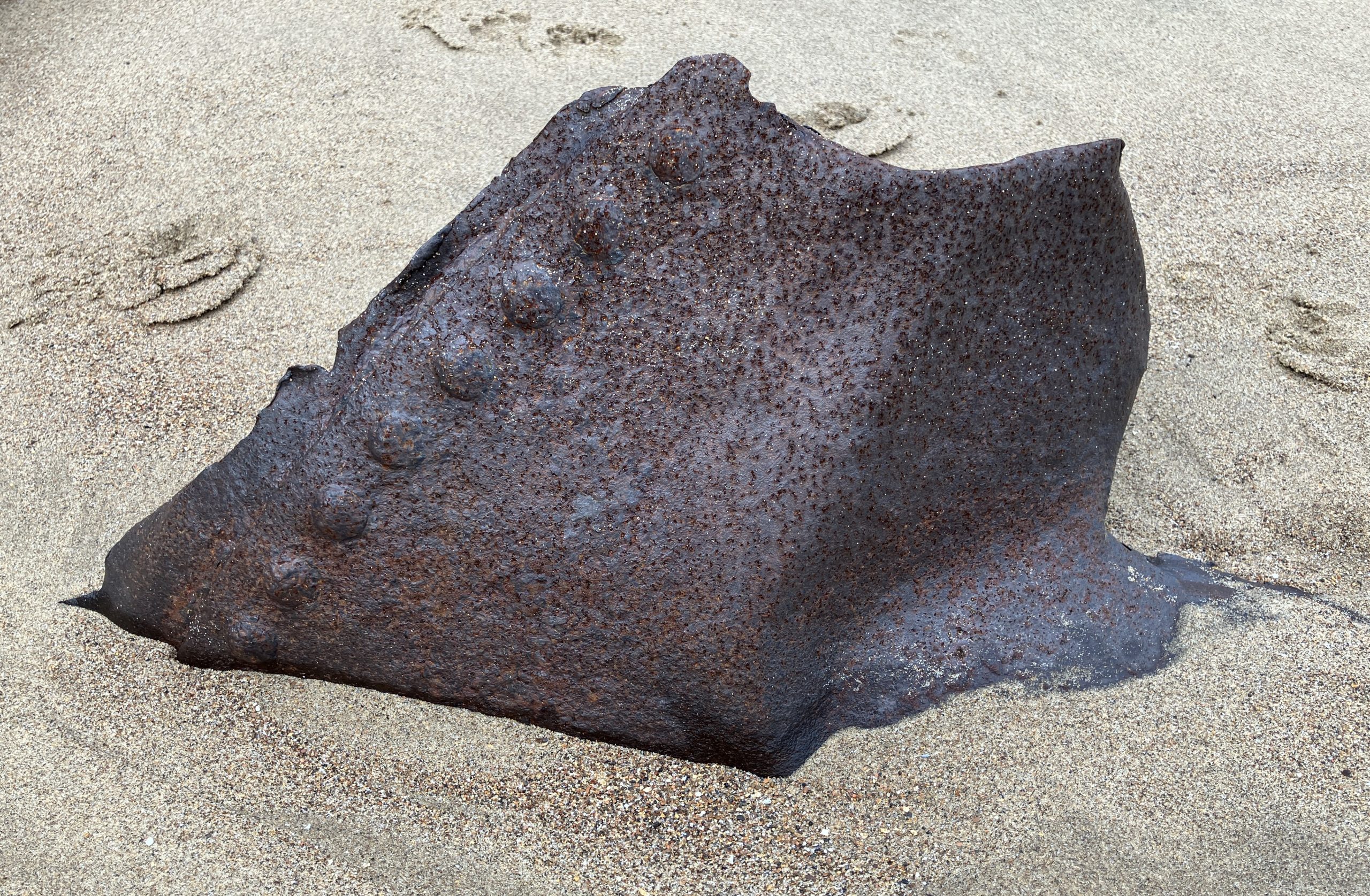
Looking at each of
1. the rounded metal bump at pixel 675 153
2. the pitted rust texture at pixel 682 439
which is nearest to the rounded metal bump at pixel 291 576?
the pitted rust texture at pixel 682 439

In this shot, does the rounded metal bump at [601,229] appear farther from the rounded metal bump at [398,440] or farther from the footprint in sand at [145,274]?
the footprint in sand at [145,274]

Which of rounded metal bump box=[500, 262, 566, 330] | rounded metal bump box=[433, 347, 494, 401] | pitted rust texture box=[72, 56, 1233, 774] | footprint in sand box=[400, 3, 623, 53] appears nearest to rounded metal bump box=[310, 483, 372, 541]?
pitted rust texture box=[72, 56, 1233, 774]

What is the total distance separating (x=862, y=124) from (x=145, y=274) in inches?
63.2

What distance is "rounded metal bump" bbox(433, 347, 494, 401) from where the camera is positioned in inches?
57.6

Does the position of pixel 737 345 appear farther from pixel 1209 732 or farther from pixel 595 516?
pixel 1209 732

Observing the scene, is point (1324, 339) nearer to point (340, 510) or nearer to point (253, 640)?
point (340, 510)

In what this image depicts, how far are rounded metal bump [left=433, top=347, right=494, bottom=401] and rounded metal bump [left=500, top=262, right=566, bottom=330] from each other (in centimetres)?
6

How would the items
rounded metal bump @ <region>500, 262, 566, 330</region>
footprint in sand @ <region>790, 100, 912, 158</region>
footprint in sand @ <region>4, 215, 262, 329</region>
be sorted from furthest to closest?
footprint in sand @ <region>790, 100, 912, 158</region>, footprint in sand @ <region>4, 215, 262, 329</region>, rounded metal bump @ <region>500, 262, 566, 330</region>

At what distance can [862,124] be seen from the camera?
278cm

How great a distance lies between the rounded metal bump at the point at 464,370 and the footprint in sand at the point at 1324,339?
156 centimetres

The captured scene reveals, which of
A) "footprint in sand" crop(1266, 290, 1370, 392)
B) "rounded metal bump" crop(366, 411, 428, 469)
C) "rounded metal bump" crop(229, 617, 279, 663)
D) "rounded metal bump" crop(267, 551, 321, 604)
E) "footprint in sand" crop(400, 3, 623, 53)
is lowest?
"rounded metal bump" crop(229, 617, 279, 663)

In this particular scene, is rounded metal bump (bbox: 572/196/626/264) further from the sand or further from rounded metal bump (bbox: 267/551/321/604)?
Answer: the sand

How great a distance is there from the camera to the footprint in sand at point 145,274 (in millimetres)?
2393

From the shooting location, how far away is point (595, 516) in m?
1.49
